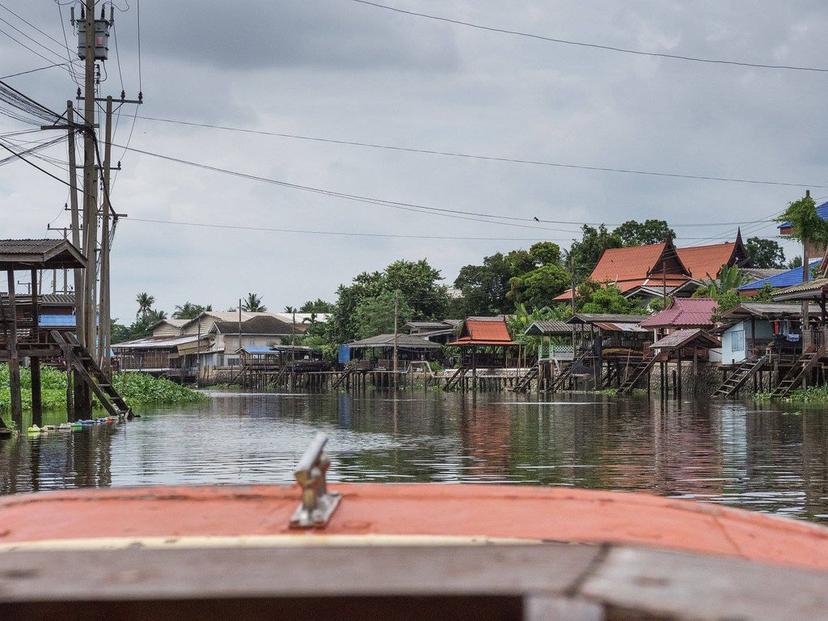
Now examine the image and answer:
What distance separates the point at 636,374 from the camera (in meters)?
50.6

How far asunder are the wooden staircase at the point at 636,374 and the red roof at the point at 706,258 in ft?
53.5

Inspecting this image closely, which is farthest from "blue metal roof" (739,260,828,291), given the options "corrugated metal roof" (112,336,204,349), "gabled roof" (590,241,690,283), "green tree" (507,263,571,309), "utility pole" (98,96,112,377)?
"corrugated metal roof" (112,336,204,349)

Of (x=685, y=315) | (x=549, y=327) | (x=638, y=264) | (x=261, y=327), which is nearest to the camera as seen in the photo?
(x=685, y=315)

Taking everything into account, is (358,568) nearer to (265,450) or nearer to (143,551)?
(143,551)

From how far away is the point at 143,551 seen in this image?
210cm

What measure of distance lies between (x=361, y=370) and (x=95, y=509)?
6807cm

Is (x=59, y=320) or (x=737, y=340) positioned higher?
(x=59, y=320)

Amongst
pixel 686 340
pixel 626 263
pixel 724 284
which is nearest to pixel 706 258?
pixel 626 263

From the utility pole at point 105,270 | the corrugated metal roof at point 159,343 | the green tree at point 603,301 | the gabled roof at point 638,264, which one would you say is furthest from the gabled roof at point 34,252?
the corrugated metal roof at point 159,343

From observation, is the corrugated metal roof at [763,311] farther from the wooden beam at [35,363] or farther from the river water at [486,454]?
the wooden beam at [35,363]

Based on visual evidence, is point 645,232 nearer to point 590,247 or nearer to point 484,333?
point 590,247

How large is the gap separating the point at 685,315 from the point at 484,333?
16701mm

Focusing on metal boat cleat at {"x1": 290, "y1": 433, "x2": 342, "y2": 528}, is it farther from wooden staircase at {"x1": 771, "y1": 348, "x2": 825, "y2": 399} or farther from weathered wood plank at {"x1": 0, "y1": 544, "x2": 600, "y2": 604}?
wooden staircase at {"x1": 771, "y1": 348, "x2": 825, "y2": 399}

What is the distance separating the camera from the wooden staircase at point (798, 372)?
114 ft
